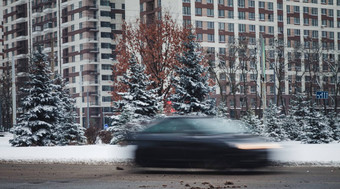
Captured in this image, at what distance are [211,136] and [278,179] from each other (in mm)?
2059

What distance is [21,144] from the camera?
101ft

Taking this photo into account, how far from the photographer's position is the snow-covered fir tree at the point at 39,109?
31.4 metres

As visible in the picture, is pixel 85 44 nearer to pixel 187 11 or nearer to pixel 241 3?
pixel 187 11

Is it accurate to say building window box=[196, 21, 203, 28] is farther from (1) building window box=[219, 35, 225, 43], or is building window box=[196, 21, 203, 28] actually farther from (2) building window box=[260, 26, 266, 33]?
(2) building window box=[260, 26, 266, 33]

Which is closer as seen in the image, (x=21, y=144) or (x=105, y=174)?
(x=105, y=174)

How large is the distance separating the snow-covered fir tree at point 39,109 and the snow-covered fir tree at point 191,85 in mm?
7218

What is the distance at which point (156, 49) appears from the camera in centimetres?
3619

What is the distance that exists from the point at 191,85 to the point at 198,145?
19.8 m

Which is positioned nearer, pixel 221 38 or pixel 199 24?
pixel 199 24

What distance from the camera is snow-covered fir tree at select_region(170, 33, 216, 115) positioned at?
31953mm

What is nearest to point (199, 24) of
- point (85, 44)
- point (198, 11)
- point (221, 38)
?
point (198, 11)

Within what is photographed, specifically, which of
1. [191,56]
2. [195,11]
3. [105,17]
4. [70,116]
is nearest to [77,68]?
[105,17]

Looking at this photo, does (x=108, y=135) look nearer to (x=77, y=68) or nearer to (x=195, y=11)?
(x=195, y=11)

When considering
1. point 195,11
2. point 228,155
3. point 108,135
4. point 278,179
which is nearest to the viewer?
point 278,179
